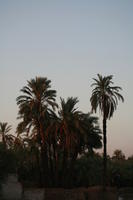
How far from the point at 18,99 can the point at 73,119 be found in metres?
9.39

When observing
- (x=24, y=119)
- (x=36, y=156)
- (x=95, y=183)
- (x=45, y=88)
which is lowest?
(x=95, y=183)

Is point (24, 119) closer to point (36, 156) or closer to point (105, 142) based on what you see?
point (36, 156)

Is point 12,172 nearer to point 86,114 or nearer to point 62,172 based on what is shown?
point 62,172

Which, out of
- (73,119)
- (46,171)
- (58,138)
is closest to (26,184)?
(46,171)

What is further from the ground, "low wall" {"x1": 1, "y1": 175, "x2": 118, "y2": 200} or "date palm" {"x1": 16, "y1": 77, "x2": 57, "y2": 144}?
"date palm" {"x1": 16, "y1": 77, "x2": 57, "y2": 144}

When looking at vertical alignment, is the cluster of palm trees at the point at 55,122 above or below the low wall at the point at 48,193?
above

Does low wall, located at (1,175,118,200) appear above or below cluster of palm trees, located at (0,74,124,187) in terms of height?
below

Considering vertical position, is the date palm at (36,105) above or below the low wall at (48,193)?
above

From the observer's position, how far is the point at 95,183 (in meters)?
67.5

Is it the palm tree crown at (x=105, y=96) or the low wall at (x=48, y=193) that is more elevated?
the palm tree crown at (x=105, y=96)

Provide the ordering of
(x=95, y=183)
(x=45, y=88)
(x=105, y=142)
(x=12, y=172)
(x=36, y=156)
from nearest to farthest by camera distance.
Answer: (x=12, y=172) → (x=105, y=142) → (x=45, y=88) → (x=36, y=156) → (x=95, y=183)

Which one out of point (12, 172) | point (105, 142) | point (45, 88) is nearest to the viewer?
point (12, 172)

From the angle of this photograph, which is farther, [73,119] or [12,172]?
[73,119]

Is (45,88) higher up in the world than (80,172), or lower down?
higher up
